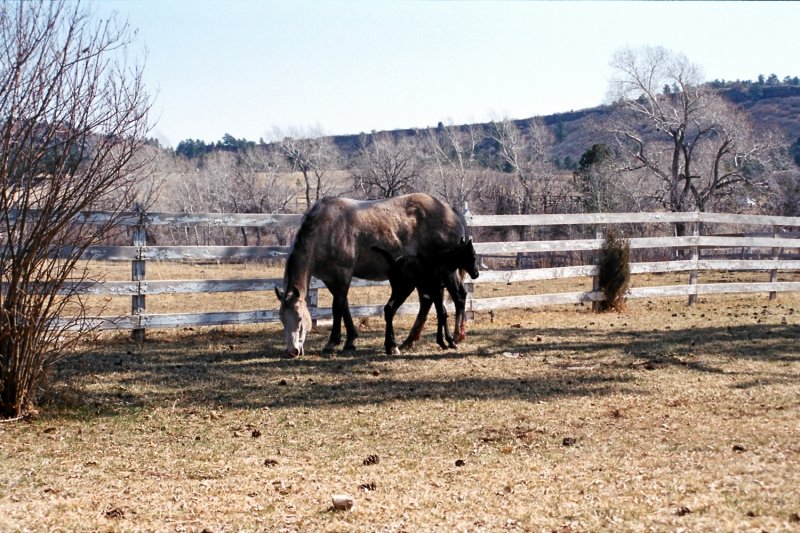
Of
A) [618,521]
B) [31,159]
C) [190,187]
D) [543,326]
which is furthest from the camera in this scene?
[190,187]

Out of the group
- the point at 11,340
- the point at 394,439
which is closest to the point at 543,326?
the point at 394,439

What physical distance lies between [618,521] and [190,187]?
69.4m

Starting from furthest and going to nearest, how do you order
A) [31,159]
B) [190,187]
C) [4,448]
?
[190,187]
[31,159]
[4,448]

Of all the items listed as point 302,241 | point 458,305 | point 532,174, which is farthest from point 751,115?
point 302,241

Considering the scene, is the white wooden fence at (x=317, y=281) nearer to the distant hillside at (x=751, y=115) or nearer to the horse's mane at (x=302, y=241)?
the horse's mane at (x=302, y=241)

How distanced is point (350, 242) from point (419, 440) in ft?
15.6

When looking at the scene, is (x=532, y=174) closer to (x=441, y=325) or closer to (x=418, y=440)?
(x=441, y=325)

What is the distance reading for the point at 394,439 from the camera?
6035 millimetres

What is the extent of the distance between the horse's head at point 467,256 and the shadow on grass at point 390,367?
1.05m

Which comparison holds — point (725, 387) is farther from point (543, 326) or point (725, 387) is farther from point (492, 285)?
point (492, 285)

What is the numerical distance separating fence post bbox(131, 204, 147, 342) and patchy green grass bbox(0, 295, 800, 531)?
0.61 metres

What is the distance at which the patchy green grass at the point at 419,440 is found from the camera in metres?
4.32

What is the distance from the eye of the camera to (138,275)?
1106 centimetres

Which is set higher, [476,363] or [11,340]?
[11,340]
